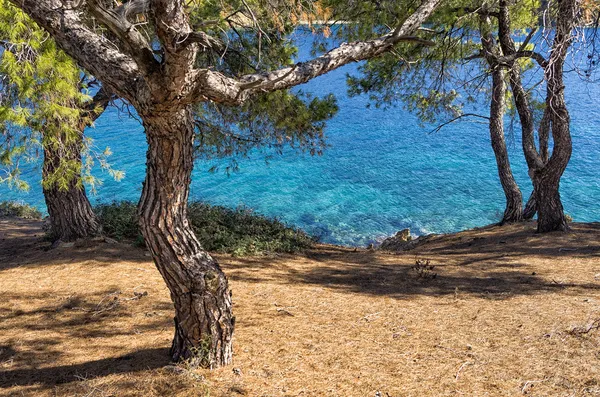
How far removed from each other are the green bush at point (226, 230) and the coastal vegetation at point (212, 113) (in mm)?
49

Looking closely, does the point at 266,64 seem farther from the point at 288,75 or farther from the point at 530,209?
the point at 530,209

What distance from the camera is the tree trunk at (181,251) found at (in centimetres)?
380

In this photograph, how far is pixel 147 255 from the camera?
837 cm

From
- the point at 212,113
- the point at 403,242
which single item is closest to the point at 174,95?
the point at 212,113

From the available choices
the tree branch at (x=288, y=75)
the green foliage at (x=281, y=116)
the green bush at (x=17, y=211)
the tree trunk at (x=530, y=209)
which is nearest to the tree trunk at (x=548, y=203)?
the tree trunk at (x=530, y=209)

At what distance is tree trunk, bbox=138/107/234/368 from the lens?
12.5 feet

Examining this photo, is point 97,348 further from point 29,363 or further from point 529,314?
point 529,314

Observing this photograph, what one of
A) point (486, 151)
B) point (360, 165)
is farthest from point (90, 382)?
point (486, 151)

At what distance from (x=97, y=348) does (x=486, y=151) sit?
2318 cm

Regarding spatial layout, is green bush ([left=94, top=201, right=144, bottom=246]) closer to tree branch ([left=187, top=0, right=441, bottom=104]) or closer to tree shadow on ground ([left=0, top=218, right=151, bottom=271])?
tree shadow on ground ([left=0, top=218, right=151, bottom=271])

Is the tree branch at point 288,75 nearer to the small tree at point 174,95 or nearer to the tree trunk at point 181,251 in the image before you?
the small tree at point 174,95

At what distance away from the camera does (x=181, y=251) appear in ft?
13.4

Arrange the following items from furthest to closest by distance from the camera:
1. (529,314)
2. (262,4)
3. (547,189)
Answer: (547,189)
(262,4)
(529,314)

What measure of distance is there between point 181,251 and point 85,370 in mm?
1544
